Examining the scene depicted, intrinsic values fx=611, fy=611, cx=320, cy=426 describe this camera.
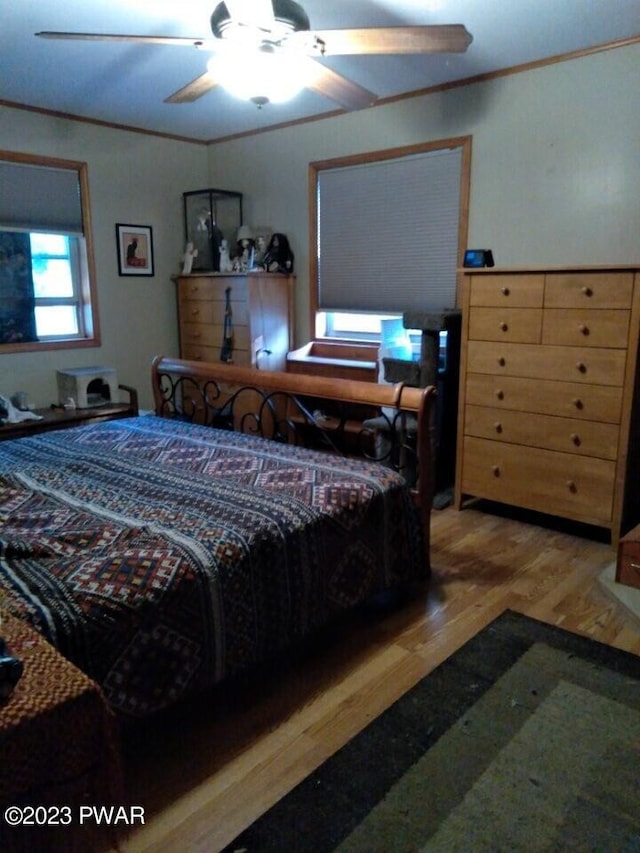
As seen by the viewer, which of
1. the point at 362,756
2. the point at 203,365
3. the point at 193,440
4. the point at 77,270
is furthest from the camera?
the point at 77,270

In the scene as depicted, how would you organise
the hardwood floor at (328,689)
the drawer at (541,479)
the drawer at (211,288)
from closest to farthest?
the hardwood floor at (328,689) < the drawer at (541,479) < the drawer at (211,288)

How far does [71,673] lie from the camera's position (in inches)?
42.9

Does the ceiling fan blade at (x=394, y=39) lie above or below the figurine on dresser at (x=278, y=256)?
above

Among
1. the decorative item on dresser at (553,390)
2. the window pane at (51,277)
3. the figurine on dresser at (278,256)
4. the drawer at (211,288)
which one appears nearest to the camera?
the decorative item on dresser at (553,390)

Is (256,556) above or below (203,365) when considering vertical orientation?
below

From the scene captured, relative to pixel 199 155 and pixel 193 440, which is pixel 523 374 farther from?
pixel 199 155

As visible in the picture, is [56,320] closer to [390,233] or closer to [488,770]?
[390,233]

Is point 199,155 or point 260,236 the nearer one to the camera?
point 260,236

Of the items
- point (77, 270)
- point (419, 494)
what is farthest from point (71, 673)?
point (77, 270)

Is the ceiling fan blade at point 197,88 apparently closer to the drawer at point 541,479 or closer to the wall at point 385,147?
the wall at point 385,147

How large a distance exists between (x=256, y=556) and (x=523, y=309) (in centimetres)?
200

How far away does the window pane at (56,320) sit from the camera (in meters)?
4.29

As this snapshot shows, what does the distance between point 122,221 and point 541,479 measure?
3.49m

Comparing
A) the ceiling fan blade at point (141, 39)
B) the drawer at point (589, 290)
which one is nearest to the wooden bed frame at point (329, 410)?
the drawer at point (589, 290)
